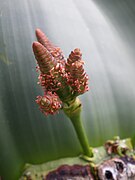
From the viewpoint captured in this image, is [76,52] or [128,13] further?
[128,13]

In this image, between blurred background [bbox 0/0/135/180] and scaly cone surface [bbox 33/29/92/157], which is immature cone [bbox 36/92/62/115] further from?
blurred background [bbox 0/0/135/180]

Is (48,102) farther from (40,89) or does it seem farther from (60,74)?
(40,89)

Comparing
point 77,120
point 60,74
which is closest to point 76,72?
point 60,74

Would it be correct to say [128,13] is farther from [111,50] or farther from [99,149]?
[99,149]

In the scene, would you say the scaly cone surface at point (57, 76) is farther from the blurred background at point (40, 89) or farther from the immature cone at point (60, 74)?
the blurred background at point (40, 89)

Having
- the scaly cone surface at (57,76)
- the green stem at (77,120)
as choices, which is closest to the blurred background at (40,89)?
the green stem at (77,120)

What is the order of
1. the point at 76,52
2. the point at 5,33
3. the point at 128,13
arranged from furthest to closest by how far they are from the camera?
the point at 128,13, the point at 5,33, the point at 76,52

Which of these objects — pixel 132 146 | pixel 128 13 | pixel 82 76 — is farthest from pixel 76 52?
pixel 128 13
